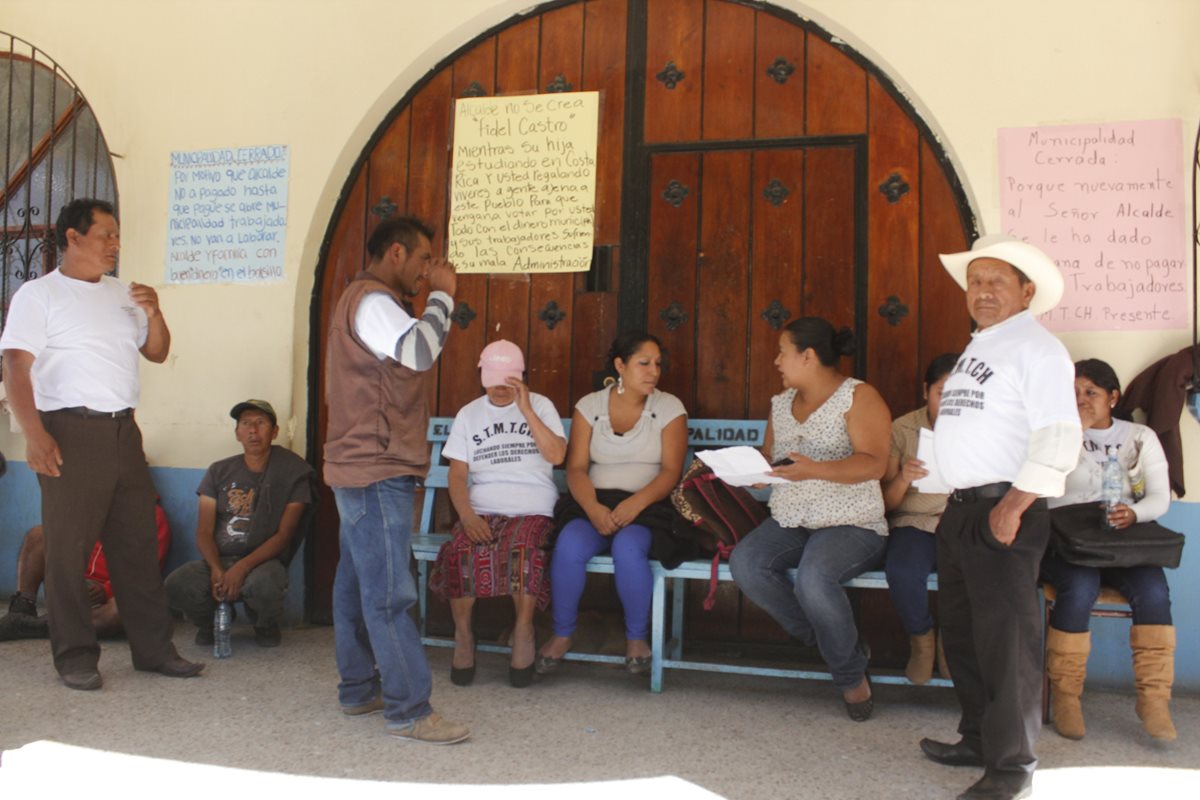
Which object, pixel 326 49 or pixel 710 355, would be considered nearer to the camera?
pixel 710 355

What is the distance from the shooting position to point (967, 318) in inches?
157

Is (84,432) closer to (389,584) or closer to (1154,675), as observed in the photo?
(389,584)

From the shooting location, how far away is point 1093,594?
3240 mm

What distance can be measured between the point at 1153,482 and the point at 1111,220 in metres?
0.98

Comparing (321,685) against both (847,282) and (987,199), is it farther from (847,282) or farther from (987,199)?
(987,199)

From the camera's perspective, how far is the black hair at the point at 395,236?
10.4 ft

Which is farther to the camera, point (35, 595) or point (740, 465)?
point (35, 595)

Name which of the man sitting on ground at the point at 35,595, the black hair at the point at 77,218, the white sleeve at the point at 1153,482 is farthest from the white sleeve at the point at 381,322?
the white sleeve at the point at 1153,482

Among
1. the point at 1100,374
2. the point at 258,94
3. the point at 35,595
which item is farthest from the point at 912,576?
the point at 35,595

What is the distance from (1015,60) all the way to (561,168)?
1806 mm

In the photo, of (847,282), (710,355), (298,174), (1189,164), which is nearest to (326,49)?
(298,174)

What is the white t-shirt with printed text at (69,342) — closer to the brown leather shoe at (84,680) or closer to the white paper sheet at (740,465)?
the brown leather shoe at (84,680)

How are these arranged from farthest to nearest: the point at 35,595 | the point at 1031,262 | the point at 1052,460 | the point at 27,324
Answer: the point at 35,595
the point at 27,324
the point at 1031,262
the point at 1052,460

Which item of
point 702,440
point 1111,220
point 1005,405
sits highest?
point 1111,220
